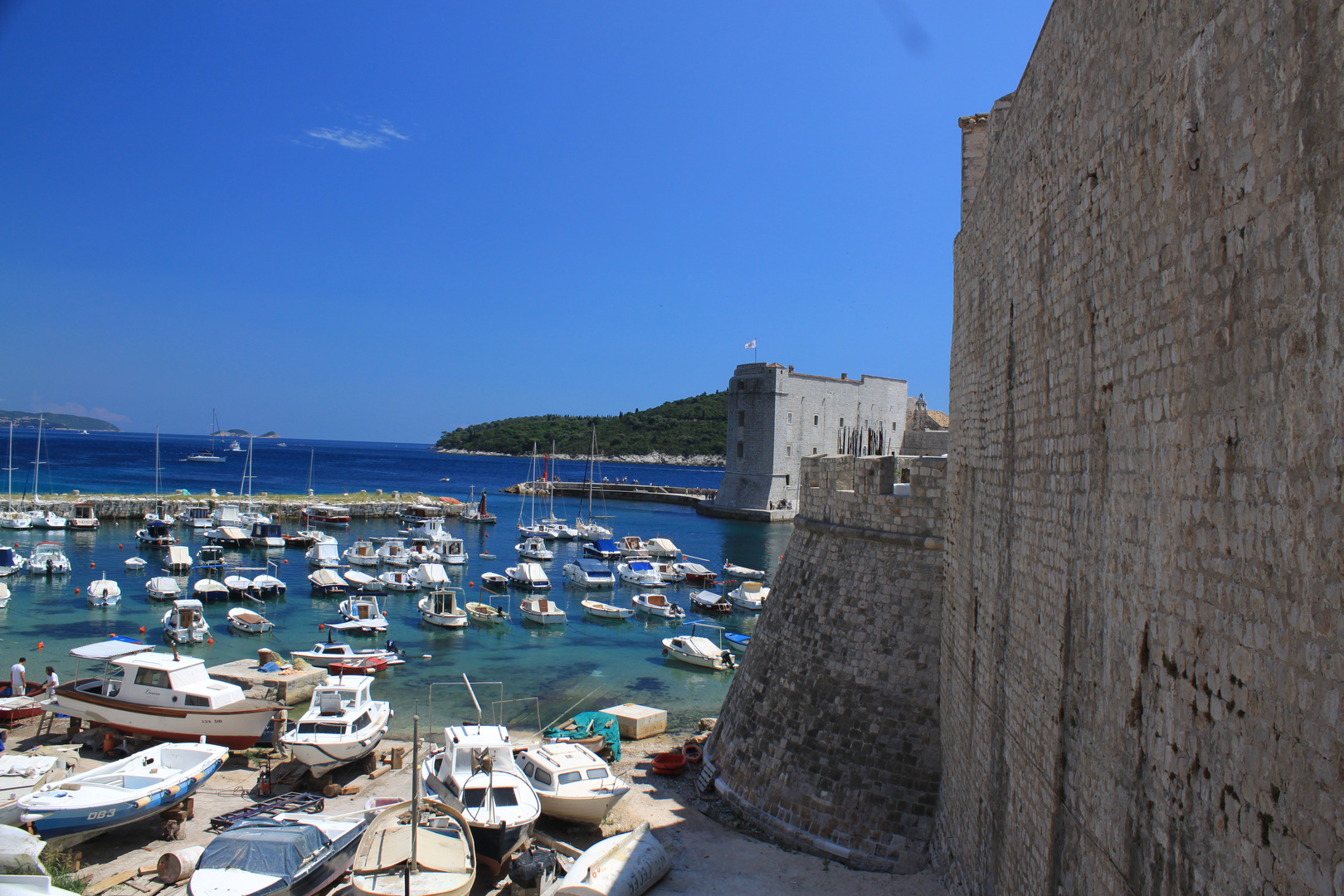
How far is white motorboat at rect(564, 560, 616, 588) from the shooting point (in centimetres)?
3284

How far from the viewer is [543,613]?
26.2 metres

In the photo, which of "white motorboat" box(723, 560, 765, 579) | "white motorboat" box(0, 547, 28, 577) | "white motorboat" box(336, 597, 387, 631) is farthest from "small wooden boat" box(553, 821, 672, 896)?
"white motorboat" box(0, 547, 28, 577)

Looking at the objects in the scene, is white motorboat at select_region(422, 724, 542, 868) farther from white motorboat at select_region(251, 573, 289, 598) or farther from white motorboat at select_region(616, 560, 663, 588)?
white motorboat at select_region(616, 560, 663, 588)

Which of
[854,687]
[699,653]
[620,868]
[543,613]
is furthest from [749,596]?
[620,868]

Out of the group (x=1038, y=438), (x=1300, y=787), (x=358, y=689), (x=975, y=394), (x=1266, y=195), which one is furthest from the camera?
(x=358, y=689)

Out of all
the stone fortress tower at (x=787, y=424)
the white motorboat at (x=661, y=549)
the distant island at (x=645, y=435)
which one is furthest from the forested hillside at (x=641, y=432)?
the white motorboat at (x=661, y=549)

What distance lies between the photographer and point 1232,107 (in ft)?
9.27

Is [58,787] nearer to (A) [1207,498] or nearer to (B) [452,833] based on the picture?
(B) [452,833]

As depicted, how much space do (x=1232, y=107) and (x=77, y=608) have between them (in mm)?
30112

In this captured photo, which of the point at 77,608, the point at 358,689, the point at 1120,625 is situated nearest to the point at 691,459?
the point at 77,608

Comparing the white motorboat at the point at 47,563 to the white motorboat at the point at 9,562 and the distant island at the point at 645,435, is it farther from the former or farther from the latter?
the distant island at the point at 645,435

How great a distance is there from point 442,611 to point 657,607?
6.91m

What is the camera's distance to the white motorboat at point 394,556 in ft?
114

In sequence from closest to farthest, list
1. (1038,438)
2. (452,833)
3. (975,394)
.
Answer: (1038,438) → (975,394) → (452,833)
